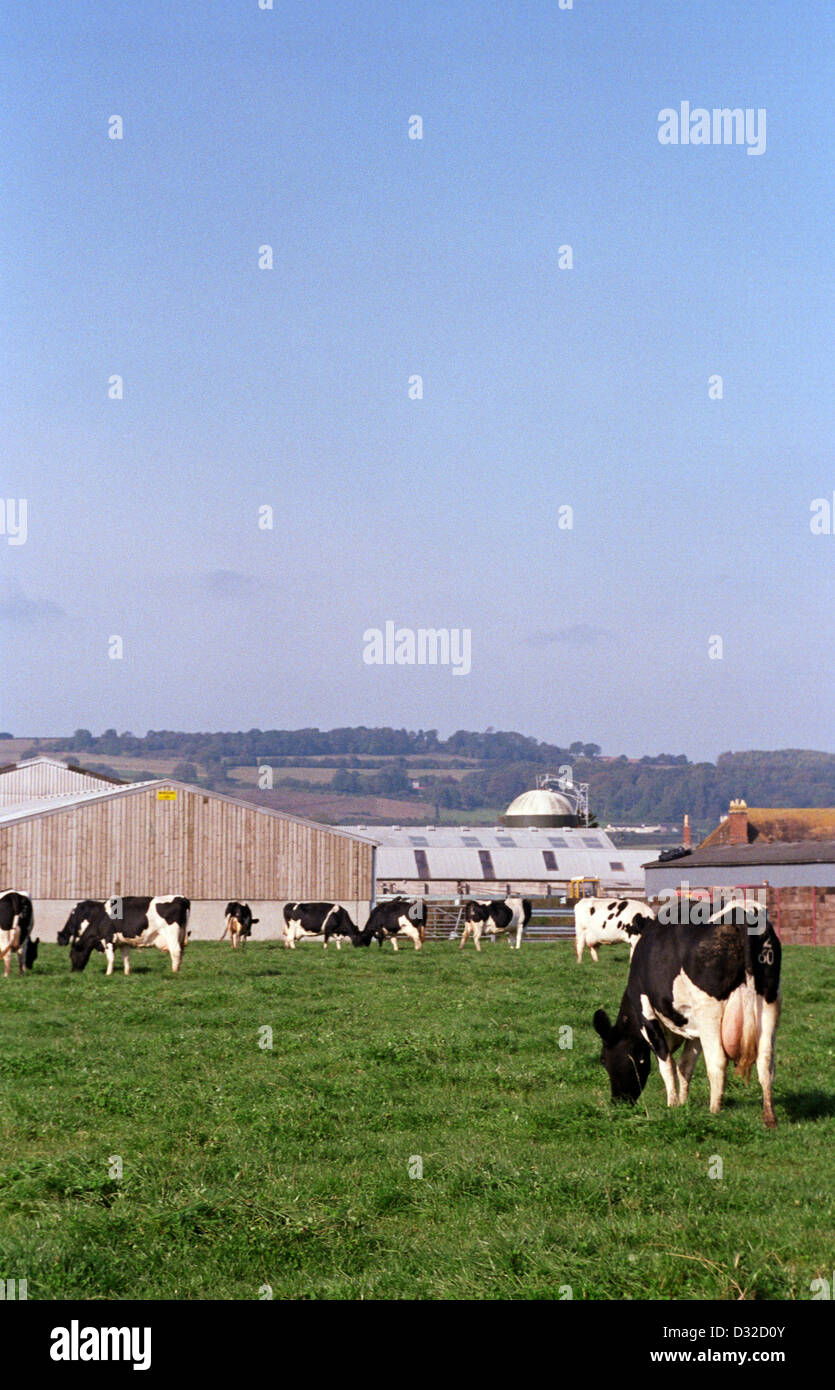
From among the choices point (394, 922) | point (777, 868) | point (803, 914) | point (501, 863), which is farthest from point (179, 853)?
point (501, 863)

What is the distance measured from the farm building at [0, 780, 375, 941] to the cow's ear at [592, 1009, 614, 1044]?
3949cm

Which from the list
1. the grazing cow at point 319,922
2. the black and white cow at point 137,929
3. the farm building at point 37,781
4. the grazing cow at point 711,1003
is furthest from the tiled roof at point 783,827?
the grazing cow at point 711,1003

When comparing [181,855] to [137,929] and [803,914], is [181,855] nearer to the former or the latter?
[137,929]

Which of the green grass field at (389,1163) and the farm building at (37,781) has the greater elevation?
the farm building at (37,781)

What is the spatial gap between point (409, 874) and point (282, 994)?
2394 inches

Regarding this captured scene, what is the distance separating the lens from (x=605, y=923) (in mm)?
35062

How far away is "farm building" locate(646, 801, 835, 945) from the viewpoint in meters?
44.7

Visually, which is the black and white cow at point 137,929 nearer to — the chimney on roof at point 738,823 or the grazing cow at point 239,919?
the grazing cow at point 239,919

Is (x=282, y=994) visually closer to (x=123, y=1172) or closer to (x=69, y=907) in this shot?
(x=123, y=1172)

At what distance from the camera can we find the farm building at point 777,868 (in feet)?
147

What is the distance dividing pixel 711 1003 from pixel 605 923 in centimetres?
2213

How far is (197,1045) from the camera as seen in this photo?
1777 cm

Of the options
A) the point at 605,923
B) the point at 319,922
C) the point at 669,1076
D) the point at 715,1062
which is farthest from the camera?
the point at 319,922

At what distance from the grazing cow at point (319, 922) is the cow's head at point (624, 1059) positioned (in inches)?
1226
